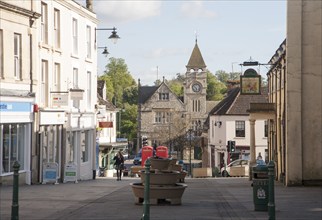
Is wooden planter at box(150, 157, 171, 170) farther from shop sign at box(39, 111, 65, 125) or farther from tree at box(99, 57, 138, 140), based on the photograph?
tree at box(99, 57, 138, 140)

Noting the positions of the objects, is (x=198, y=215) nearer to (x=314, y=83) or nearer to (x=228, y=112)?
(x=314, y=83)

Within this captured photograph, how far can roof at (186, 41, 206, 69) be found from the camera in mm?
132000

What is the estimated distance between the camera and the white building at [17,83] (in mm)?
30141

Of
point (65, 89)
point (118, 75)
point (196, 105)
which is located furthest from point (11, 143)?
point (118, 75)

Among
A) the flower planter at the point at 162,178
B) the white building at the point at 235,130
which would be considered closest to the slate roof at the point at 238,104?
the white building at the point at 235,130

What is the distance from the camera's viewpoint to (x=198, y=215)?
18594 millimetres

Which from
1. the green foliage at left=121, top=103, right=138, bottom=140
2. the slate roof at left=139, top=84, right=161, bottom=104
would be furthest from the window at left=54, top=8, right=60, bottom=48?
the green foliage at left=121, top=103, right=138, bottom=140

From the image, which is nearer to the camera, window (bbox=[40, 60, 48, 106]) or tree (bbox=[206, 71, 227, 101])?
window (bbox=[40, 60, 48, 106])

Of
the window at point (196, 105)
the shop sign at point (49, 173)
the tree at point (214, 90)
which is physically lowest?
the shop sign at point (49, 173)

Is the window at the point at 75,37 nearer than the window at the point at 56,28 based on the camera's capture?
No

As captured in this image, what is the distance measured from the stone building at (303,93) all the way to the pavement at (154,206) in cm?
210

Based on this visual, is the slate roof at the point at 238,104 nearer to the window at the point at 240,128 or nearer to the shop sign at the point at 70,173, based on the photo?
the window at the point at 240,128

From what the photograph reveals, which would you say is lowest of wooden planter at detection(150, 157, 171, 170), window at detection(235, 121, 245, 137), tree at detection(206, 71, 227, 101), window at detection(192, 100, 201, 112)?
wooden planter at detection(150, 157, 171, 170)

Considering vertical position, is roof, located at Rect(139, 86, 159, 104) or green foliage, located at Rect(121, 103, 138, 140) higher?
roof, located at Rect(139, 86, 159, 104)
